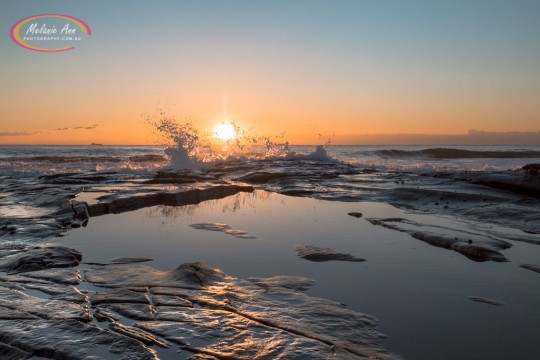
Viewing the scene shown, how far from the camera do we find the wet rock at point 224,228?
5.25m

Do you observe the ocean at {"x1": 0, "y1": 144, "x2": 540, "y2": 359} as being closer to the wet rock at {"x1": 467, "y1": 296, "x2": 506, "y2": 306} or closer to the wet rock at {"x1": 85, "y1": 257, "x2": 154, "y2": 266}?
the wet rock at {"x1": 467, "y1": 296, "x2": 506, "y2": 306}

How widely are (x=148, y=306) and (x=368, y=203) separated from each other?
6572 mm

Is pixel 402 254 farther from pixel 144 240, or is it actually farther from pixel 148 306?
pixel 144 240

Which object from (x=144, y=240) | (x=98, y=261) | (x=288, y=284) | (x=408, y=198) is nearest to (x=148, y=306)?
(x=288, y=284)

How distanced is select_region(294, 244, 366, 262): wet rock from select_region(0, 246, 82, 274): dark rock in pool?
2.37 m

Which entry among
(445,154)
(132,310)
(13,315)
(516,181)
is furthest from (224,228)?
(445,154)

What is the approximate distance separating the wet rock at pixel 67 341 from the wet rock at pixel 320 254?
7.57 feet

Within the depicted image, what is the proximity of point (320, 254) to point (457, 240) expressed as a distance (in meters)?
1.90

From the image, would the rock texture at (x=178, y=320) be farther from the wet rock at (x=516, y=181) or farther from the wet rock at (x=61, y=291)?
the wet rock at (x=516, y=181)

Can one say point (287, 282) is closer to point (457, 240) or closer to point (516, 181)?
point (457, 240)

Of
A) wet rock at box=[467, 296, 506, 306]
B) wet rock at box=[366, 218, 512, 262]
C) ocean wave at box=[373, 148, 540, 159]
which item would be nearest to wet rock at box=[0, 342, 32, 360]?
wet rock at box=[467, 296, 506, 306]

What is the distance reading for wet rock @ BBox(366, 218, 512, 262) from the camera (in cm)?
439

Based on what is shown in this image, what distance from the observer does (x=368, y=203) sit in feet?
28.3

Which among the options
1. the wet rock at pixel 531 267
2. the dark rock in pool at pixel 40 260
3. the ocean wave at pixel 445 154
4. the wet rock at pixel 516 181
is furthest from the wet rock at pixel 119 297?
the ocean wave at pixel 445 154
